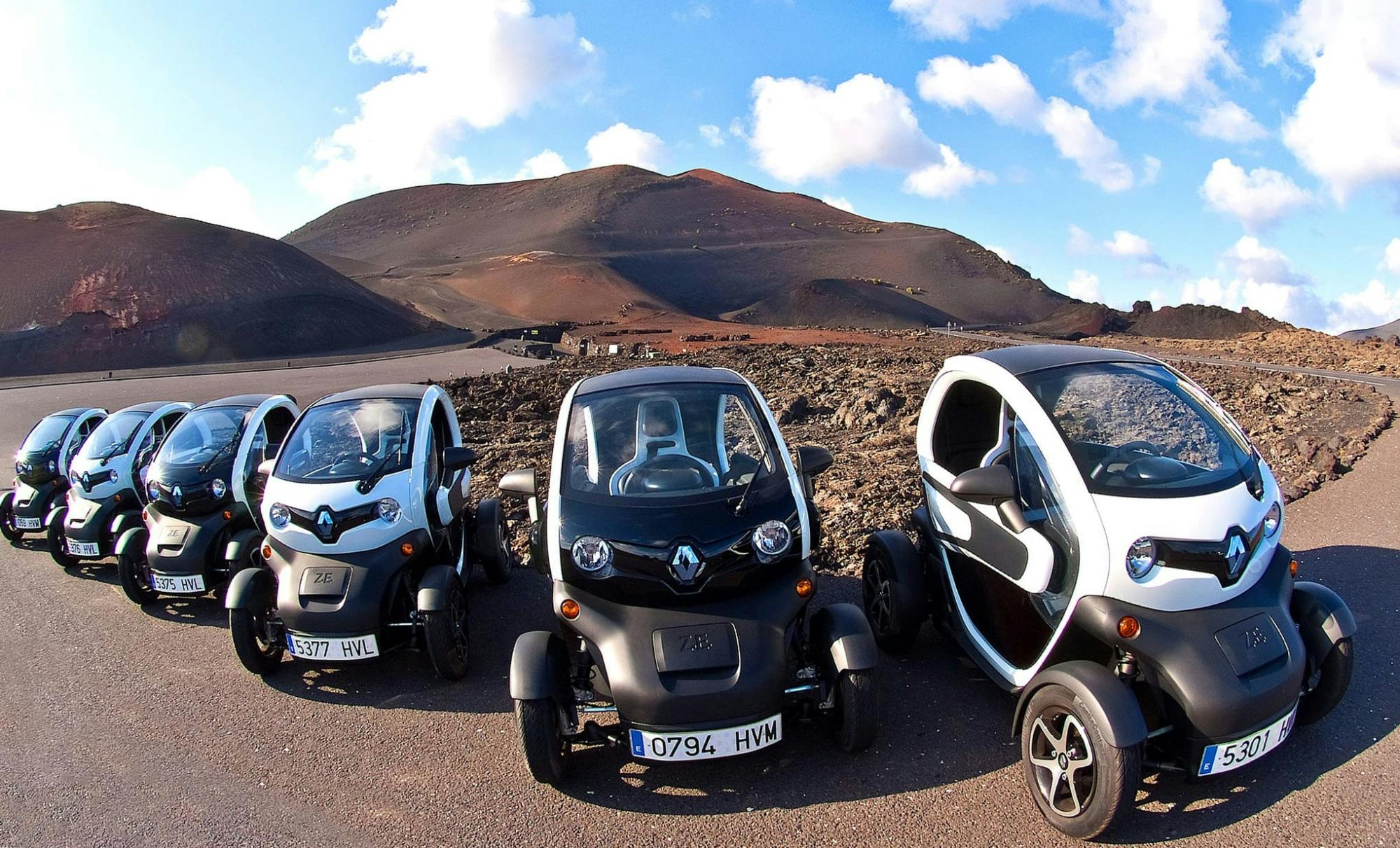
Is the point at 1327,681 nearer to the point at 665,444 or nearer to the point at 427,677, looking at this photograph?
the point at 665,444

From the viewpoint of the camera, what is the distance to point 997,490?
4281 mm

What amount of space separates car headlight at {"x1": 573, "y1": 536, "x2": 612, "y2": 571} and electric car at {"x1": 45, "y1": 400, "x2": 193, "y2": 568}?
6.19m

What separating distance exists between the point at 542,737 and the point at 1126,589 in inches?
107

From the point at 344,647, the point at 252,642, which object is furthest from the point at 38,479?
the point at 344,647

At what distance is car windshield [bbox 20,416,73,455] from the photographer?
33.7 ft

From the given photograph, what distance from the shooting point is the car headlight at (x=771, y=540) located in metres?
4.50

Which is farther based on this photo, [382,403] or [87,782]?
[382,403]

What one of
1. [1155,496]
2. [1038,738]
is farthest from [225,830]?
[1155,496]

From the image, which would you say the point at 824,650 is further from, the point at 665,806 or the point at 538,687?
the point at 538,687

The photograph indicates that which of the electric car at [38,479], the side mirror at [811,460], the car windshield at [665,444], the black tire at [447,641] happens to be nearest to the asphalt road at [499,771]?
the black tire at [447,641]

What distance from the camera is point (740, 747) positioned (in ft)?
13.0

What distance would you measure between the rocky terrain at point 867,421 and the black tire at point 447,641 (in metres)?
3.04

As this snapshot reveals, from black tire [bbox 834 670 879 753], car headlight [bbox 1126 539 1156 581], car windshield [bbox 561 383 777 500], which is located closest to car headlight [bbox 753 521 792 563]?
car windshield [bbox 561 383 777 500]

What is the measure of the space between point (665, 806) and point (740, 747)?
51 cm
